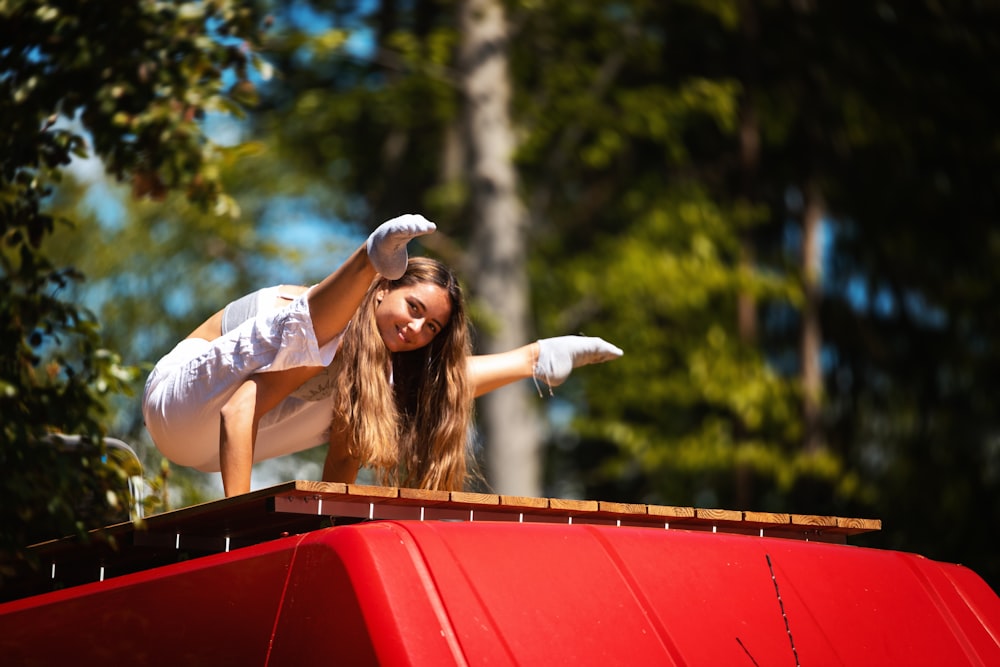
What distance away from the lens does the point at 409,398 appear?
4023 mm

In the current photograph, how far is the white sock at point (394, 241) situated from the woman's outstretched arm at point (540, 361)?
87 centimetres

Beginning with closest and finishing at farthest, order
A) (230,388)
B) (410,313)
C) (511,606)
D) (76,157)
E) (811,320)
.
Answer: (511,606) < (230,388) < (410,313) < (76,157) < (811,320)

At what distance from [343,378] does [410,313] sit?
0.27 metres

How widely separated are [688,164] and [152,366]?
42.3ft

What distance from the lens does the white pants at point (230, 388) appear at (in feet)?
Result: 11.0

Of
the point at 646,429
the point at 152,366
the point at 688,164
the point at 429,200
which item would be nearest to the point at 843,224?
the point at 688,164

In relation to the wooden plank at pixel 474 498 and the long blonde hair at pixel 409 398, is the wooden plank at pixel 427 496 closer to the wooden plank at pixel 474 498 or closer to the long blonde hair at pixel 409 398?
the wooden plank at pixel 474 498

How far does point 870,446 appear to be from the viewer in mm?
14117

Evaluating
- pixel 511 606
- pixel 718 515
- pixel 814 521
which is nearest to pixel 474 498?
pixel 511 606

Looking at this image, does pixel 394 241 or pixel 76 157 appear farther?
pixel 76 157

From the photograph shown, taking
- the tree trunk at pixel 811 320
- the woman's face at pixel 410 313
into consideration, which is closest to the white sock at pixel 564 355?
the woman's face at pixel 410 313

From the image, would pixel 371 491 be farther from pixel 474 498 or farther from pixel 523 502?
pixel 523 502

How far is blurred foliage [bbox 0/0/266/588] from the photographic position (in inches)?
136

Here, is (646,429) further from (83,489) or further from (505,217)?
(83,489)
